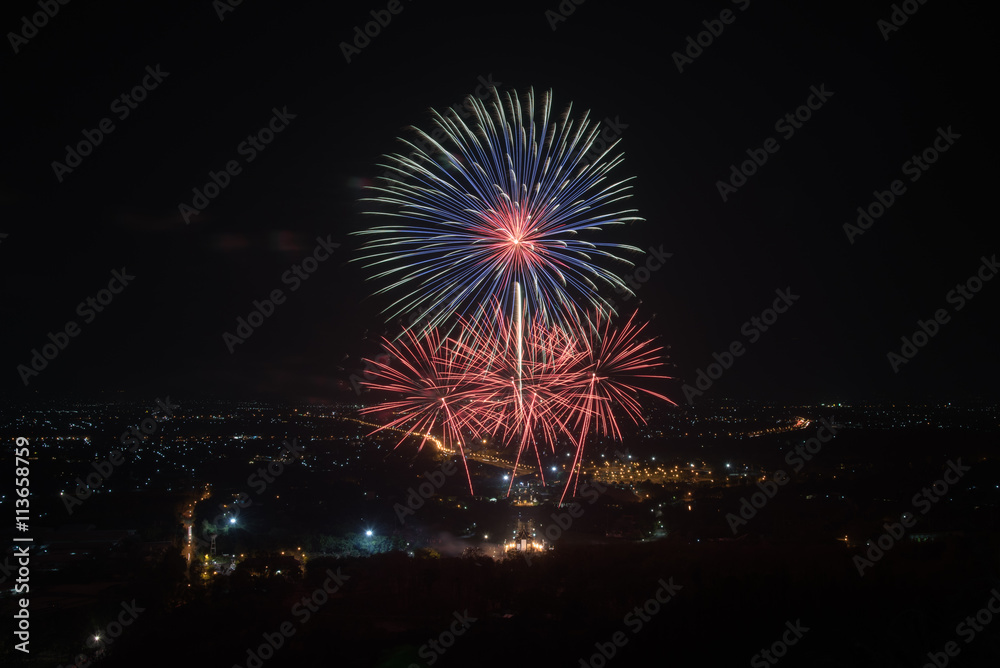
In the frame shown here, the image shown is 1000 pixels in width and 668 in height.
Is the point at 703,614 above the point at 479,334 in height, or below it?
below

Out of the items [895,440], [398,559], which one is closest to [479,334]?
[398,559]

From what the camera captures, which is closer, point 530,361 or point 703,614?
point 703,614

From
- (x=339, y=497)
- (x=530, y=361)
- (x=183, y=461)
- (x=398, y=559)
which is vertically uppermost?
(x=183, y=461)

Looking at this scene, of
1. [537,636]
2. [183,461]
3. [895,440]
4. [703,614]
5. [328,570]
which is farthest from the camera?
[183,461]

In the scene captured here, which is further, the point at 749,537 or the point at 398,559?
the point at 749,537

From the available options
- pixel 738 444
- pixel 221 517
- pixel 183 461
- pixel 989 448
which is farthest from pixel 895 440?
pixel 183 461

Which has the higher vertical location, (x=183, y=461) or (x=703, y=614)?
(x=183, y=461)

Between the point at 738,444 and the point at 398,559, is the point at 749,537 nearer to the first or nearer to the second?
the point at 398,559

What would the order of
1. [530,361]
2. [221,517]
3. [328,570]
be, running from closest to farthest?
[530,361]
[328,570]
[221,517]

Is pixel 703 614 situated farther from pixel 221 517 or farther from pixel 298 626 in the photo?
pixel 221 517
